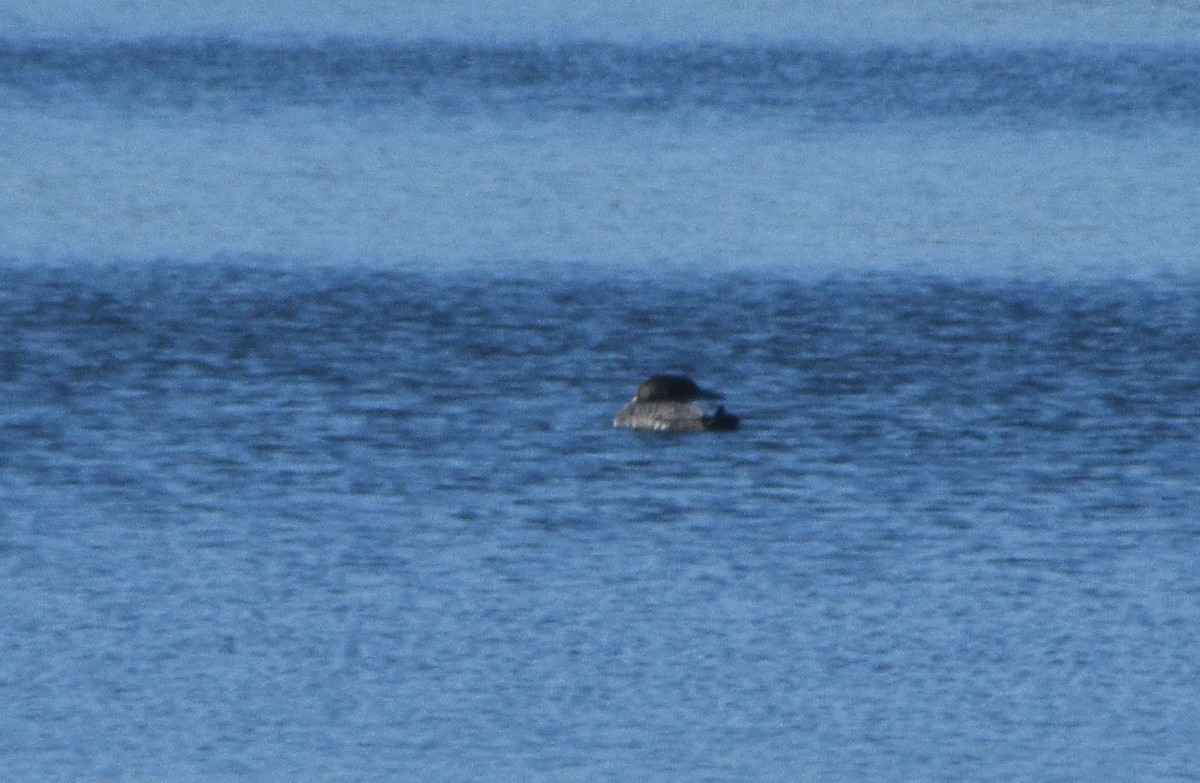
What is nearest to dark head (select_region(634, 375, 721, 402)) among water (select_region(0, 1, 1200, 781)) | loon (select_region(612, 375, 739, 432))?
loon (select_region(612, 375, 739, 432))

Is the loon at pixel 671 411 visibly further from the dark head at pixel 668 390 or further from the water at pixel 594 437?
the water at pixel 594 437

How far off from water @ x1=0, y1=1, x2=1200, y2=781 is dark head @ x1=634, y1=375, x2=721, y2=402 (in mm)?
364

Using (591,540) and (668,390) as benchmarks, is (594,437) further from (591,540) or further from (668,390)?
(591,540)

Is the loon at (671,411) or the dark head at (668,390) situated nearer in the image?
the loon at (671,411)

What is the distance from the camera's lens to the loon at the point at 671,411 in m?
20.4

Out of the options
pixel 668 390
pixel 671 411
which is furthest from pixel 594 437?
pixel 668 390

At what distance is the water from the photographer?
13.5 meters

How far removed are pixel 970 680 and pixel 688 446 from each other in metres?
6.20

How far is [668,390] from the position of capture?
816 inches

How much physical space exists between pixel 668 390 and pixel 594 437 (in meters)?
0.66

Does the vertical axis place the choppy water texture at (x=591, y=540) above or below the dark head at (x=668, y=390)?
below

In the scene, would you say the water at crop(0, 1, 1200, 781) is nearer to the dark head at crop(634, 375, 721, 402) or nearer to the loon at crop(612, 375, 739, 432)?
the loon at crop(612, 375, 739, 432)

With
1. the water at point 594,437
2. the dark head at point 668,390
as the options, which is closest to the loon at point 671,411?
the dark head at point 668,390

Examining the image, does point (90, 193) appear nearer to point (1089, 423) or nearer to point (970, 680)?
point (1089, 423)
